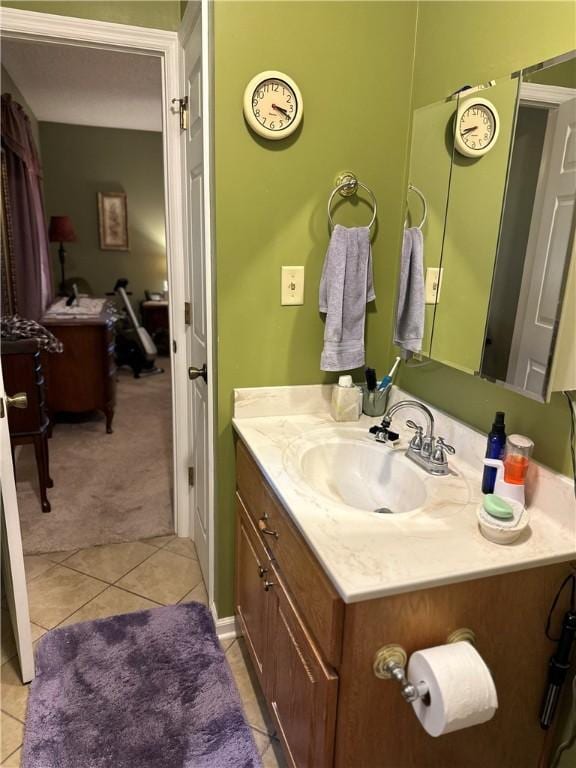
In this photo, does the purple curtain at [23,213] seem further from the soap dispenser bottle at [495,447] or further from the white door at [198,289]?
the soap dispenser bottle at [495,447]

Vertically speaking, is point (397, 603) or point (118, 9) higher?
point (118, 9)

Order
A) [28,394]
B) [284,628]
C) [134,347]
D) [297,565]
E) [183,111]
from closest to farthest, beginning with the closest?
[297,565], [284,628], [183,111], [28,394], [134,347]

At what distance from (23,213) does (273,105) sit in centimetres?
321

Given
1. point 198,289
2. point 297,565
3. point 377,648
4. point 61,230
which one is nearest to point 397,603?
point 377,648

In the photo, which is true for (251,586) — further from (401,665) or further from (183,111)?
(183,111)

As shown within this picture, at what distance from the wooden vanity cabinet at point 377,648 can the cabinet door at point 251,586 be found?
15cm

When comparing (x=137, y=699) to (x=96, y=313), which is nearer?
(x=137, y=699)

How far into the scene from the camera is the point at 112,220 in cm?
599

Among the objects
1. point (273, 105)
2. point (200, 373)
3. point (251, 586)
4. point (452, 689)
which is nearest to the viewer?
point (452, 689)

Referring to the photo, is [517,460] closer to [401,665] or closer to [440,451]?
[440,451]

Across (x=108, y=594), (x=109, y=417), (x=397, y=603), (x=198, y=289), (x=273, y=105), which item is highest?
(x=273, y=105)

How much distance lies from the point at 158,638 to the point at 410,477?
1.16 metres

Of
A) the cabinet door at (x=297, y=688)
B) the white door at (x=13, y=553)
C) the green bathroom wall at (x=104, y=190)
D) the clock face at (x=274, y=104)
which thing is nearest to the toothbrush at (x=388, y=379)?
the cabinet door at (x=297, y=688)

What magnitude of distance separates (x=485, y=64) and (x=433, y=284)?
1.83 ft
